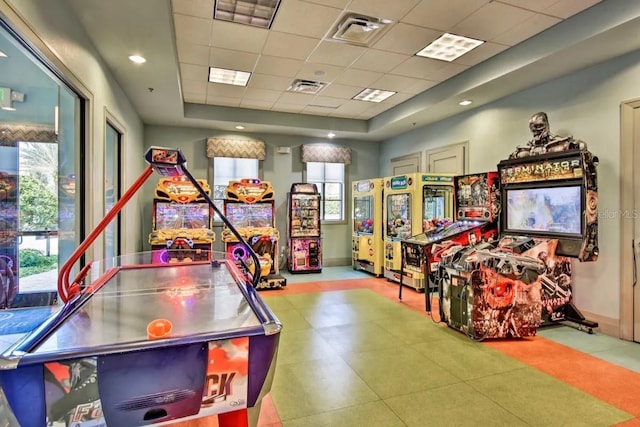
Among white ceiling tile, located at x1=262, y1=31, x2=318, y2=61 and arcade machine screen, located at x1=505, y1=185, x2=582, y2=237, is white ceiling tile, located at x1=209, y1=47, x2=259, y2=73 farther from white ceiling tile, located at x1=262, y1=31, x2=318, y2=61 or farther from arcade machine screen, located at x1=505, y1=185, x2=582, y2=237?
arcade machine screen, located at x1=505, y1=185, x2=582, y2=237

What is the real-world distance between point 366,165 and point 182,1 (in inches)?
219

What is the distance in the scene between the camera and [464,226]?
450cm

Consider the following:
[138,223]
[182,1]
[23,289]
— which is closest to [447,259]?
[182,1]

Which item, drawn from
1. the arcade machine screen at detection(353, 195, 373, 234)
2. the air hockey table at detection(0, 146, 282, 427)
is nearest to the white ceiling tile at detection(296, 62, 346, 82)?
the arcade machine screen at detection(353, 195, 373, 234)

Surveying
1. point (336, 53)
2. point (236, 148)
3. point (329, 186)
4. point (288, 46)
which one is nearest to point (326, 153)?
point (329, 186)

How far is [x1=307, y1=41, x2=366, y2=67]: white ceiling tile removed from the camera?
3943 millimetres

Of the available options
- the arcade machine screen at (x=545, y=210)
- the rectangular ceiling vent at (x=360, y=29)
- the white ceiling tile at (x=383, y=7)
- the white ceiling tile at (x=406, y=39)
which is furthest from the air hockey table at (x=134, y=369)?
the arcade machine screen at (x=545, y=210)

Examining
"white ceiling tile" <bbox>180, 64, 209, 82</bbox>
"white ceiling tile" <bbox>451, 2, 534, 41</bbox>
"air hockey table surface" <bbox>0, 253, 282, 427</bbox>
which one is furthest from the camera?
"white ceiling tile" <bbox>180, 64, 209, 82</bbox>

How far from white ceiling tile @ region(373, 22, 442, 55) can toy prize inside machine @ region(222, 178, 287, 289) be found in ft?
10.3

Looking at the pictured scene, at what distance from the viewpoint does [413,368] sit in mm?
2850

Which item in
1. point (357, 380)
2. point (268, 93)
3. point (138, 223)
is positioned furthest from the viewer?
point (138, 223)

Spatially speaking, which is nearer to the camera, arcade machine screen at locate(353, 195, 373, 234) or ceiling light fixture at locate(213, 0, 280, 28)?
ceiling light fixture at locate(213, 0, 280, 28)

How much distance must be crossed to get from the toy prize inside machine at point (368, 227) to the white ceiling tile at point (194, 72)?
344cm

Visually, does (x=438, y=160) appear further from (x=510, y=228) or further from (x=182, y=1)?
(x=182, y=1)
